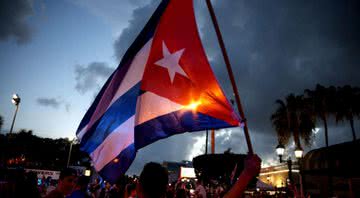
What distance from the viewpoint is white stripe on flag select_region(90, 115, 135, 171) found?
15.1ft

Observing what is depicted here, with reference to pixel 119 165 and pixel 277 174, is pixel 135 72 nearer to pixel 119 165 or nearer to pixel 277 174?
pixel 119 165

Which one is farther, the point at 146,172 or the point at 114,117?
the point at 114,117

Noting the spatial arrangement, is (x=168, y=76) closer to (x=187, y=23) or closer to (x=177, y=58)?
(x=177, y=58)

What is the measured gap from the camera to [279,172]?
42.0 meters

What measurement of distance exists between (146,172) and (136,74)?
103 inches

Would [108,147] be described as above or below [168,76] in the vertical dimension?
below

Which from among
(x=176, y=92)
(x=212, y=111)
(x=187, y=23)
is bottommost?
(x=212, y=111)

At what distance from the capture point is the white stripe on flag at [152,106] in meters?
4.43

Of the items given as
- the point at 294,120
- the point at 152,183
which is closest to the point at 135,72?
the point at 152,183

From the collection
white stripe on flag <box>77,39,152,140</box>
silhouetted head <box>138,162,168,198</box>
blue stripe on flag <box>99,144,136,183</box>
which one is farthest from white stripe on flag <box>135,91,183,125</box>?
silhouetted head <box>138,162,168,198</box>

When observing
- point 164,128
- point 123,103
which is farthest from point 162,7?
point 164,128

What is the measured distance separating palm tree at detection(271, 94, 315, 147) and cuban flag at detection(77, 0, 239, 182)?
34516mm

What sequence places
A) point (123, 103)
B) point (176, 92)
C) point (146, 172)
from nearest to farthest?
point (146, 172), point (176, 92), point (123, 103)

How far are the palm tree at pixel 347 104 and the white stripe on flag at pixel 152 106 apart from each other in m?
39.8
